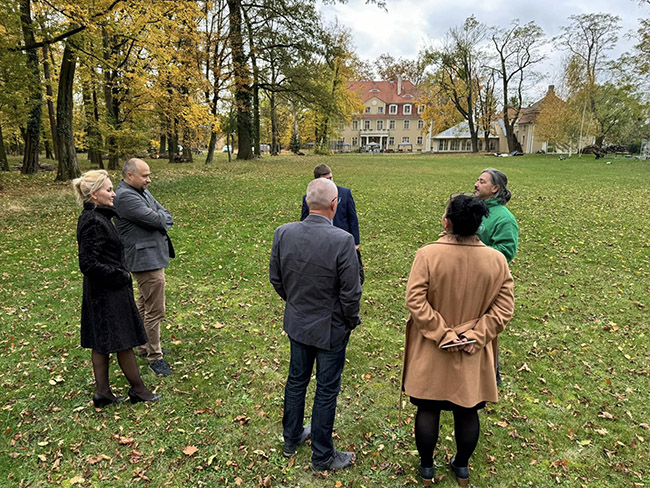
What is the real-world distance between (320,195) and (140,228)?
2239 mm

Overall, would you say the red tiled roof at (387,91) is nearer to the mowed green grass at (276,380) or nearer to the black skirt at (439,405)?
the mowed green grass at (276,380)

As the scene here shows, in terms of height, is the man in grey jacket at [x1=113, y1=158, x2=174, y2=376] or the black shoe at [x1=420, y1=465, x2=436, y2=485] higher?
the man in grey jacket at [x1=113, y1=158, x2=174, y2=376]

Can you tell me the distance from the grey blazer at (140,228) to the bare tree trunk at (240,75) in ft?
81.4

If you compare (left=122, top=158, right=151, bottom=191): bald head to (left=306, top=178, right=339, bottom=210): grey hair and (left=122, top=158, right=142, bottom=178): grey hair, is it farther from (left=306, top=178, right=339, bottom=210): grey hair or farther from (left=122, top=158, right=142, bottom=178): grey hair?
(left=306, top=178, right=339, bottom=210): grey hair

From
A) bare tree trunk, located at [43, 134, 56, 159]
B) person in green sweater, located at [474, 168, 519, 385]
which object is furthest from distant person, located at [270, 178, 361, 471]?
bare tree trunk, located at [43, 134, 56, 159]

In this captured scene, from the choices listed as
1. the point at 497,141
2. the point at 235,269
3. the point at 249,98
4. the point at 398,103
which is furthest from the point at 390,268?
the point at 398,103

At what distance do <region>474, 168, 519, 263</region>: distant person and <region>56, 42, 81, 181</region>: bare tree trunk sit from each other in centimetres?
1715

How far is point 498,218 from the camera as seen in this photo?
12.1 ft

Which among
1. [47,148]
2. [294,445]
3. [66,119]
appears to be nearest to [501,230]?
[294,445]

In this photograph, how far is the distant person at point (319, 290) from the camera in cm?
271

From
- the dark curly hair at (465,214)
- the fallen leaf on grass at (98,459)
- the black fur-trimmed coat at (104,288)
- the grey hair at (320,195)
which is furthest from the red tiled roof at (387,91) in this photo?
the fallen leaf on grass at (98,459)

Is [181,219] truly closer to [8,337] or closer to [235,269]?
[235,269]

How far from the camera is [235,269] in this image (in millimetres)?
7887

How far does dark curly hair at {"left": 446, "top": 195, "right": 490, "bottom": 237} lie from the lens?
243cm
